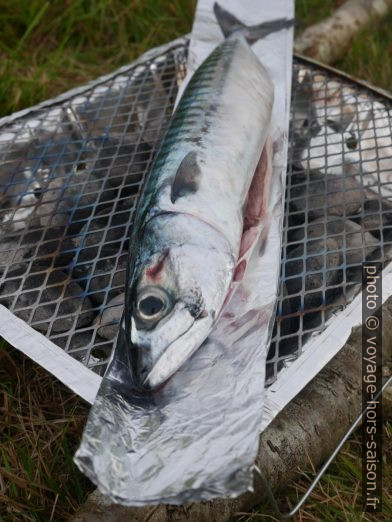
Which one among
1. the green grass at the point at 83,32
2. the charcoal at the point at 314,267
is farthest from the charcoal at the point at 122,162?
the green grass at the point at 83,32


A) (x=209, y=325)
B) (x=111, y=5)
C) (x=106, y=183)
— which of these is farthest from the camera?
(x=111, y=5)

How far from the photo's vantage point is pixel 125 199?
1.99m

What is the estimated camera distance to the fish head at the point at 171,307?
1327 millimetres

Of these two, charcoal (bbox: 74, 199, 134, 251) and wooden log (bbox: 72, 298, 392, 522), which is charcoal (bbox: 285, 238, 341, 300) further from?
charcoal (bbox: 74, 199, 134, 251)

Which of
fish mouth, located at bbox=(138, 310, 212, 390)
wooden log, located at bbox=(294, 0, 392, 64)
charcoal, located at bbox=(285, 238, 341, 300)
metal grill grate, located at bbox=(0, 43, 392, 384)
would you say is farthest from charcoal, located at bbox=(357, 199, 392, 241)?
wooden log, located at bbox=(294, 0, 392, 64)

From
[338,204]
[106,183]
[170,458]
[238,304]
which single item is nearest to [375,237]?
[338,204]

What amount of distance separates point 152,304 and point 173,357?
0.12 m

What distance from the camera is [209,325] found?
1.38 metres

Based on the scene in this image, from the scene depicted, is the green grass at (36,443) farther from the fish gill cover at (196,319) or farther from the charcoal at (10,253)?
the fish gill cover at (196,319)

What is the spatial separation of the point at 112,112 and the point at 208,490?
160cm

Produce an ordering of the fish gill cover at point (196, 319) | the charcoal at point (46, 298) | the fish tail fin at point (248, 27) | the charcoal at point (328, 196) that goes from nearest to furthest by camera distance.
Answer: the fish gill cover at point (196, 319) → the charcoal at point (46, 298) → the charcoal at point (328, 196) → the fish tail fin at point (248, 27)

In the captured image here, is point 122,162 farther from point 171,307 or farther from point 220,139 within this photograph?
point 171,307

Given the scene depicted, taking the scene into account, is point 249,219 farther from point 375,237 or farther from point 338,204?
point 375,237

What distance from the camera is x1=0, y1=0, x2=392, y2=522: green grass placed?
62.6 inches
